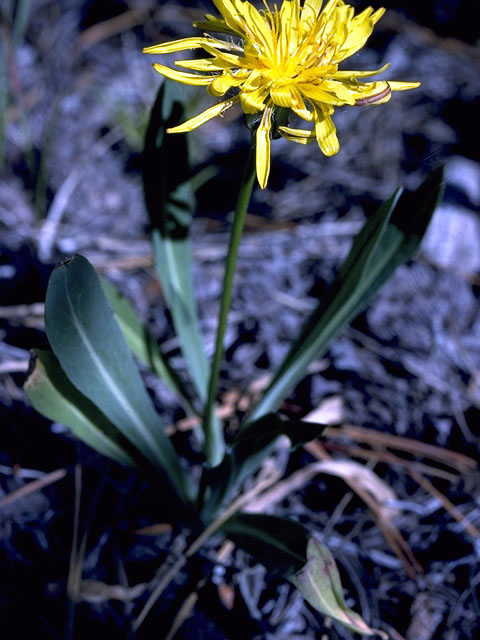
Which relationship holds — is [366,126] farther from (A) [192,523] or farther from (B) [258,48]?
(A) [192,523]

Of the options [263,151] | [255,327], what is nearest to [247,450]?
[263,151]

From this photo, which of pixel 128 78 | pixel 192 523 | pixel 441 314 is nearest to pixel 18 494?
pixel 192 523

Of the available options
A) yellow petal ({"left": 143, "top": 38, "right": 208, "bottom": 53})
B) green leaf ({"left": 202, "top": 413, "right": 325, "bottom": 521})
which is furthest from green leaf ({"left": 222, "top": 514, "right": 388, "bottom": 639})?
yellow petal ({"left": 143, "top": 38, "right": 208, "bottom": 53})

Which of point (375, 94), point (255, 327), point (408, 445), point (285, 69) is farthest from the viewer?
point (255, 327)

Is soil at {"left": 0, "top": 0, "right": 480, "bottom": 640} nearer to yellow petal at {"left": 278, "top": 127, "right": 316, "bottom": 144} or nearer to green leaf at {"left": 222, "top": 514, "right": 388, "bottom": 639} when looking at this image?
green leaf at {"left": 222, "top": 514, "right": 388, "bottom": 639}

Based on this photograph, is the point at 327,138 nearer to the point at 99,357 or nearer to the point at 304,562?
the point at 99,357

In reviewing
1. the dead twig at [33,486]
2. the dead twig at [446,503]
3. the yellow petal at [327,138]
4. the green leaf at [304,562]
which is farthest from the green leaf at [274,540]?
the yellow petal at [327,138]

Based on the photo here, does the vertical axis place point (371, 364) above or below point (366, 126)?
below
